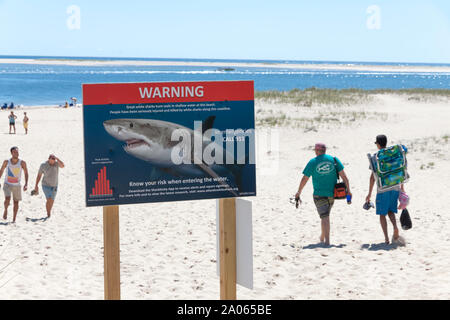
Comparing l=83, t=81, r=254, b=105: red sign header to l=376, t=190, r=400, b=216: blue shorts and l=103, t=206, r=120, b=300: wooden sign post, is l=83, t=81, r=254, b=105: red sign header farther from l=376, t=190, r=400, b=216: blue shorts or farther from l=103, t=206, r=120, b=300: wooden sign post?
l=376, t=190, r=400, b=216: blue shorts

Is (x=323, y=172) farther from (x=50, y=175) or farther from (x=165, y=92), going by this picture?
(x=50, y=175)

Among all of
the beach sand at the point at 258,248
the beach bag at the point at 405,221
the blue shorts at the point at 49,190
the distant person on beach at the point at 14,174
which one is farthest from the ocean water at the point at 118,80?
the beach bag at the point at 405,221

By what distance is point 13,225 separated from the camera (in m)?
10.1

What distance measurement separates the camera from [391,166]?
802 centimetres

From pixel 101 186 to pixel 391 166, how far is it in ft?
14.8

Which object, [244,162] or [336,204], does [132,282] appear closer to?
[244,162]

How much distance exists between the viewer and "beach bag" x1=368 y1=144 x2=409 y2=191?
8.02 meters

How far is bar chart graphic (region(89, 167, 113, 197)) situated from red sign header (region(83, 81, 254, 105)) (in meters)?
A: 0.59

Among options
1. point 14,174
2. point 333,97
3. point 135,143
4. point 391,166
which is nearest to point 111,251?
point 135,143

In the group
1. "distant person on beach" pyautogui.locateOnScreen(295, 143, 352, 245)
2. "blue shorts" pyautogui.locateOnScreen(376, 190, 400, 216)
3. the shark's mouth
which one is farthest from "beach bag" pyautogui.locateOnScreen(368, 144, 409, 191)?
the shark's mouth

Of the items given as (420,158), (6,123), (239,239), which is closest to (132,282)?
(239,239)

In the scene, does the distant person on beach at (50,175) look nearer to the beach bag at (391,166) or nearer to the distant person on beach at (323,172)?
the distant person on beach at (323,172)

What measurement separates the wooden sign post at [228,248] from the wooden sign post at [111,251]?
3.06 feet

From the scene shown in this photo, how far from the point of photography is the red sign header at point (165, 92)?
4848 millimetres
